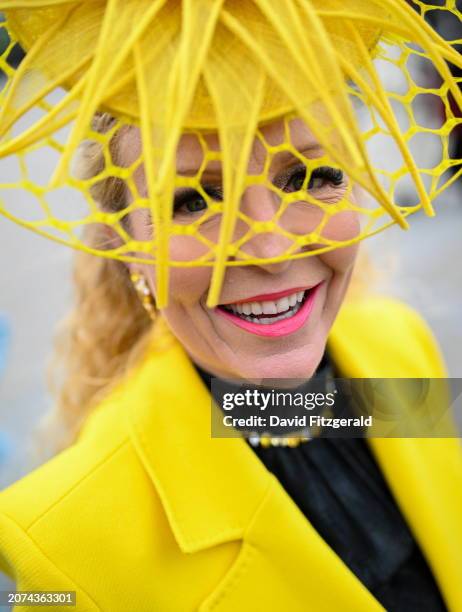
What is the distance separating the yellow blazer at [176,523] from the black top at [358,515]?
0.04 meters

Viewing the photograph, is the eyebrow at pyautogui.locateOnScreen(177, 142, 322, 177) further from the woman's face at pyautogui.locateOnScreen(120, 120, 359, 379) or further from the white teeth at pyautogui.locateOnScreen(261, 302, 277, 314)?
the white teeth at pyautogui.locateOnScreen(261, 302, 277, 314)

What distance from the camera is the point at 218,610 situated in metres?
1.26

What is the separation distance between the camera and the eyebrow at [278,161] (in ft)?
3.59

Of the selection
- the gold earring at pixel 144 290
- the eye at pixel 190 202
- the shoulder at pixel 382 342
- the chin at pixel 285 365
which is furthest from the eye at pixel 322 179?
the shoulder at pixel 382 342

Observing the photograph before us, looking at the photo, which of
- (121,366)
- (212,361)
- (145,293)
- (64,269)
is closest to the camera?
(212,361)

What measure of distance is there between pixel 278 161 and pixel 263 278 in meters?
0.22

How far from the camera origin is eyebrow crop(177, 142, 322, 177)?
110 cm

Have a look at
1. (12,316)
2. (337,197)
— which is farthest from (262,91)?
(12,316)

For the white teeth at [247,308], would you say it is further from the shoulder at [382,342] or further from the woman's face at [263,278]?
the shoulder at [382,342]

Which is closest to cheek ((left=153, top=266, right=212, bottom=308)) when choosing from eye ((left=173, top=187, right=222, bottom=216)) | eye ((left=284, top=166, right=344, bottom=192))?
eye ((left=173, top=187, right=222, bottom=216))

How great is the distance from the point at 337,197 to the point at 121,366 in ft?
2.70

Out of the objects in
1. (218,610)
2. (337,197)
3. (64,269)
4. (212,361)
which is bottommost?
(64,269)

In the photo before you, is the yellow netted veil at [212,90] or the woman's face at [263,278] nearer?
the yellow netted veil at [212,90]

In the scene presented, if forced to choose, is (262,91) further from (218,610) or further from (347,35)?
(218,610)
